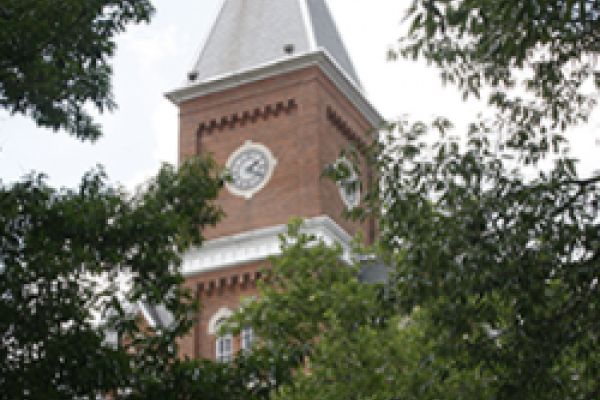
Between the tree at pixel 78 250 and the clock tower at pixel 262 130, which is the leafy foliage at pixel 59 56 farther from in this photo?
the clock tower at pixel 262 130

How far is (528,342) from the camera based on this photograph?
361 inches

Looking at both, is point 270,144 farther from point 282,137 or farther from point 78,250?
point 78,250

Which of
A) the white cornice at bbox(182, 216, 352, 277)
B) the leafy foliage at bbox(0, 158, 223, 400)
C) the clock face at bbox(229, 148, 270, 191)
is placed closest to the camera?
the leafy foliage at bbox(0, 158, 223, 400)

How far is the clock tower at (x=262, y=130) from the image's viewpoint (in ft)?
91.0

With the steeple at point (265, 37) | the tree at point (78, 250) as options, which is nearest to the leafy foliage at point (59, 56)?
the tree at point (78, 250)

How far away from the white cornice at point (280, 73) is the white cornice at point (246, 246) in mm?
5632

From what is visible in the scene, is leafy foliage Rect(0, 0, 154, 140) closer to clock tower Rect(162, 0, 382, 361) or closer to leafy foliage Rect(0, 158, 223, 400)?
leafy foliage Rect(0, 158, 223, 400)

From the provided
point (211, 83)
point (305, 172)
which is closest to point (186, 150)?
point (211, 83)

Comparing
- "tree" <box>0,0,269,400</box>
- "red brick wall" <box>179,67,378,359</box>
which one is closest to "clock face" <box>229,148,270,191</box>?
"red brick wall" <box>179,67,378,359</box>

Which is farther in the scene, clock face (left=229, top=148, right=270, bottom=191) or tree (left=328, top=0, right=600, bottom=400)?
clock face (left=229, top=148, right=270, bottom=191)

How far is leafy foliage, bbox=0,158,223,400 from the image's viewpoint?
8.12 metres

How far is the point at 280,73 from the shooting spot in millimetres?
30281

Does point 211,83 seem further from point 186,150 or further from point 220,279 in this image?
point 220,279

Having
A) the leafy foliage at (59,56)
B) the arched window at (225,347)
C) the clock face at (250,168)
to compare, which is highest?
the clock face at (250,168)
